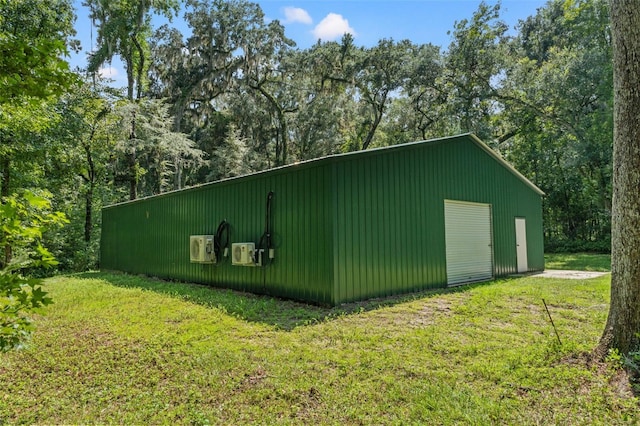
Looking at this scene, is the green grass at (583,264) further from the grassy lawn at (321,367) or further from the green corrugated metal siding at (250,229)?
the green corrugated metal siding at (250,229)

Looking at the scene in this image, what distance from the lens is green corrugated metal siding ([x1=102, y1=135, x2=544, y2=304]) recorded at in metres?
5.60

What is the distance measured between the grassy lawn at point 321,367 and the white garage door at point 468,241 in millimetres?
2219

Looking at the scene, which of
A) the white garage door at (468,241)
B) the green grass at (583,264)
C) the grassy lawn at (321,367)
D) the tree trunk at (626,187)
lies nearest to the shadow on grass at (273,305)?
the grassy lawn at (321,367)

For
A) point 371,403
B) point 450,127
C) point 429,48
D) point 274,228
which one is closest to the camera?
point 371,403

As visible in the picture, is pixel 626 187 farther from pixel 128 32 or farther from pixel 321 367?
pixel 128 32

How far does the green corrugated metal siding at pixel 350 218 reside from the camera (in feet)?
18.4

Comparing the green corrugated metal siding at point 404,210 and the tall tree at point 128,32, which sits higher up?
the tall tree at point 128,32

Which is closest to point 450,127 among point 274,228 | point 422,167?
point 422,167

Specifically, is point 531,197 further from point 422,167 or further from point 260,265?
point 260,265

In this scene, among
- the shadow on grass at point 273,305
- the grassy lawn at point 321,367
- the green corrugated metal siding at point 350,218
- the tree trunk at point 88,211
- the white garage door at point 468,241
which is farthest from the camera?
the tree trunk at point 88,211

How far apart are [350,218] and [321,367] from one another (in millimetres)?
2825

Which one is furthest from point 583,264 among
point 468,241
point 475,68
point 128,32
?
point 128,32

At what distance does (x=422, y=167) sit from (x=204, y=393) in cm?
570

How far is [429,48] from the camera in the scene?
17.8 metres
